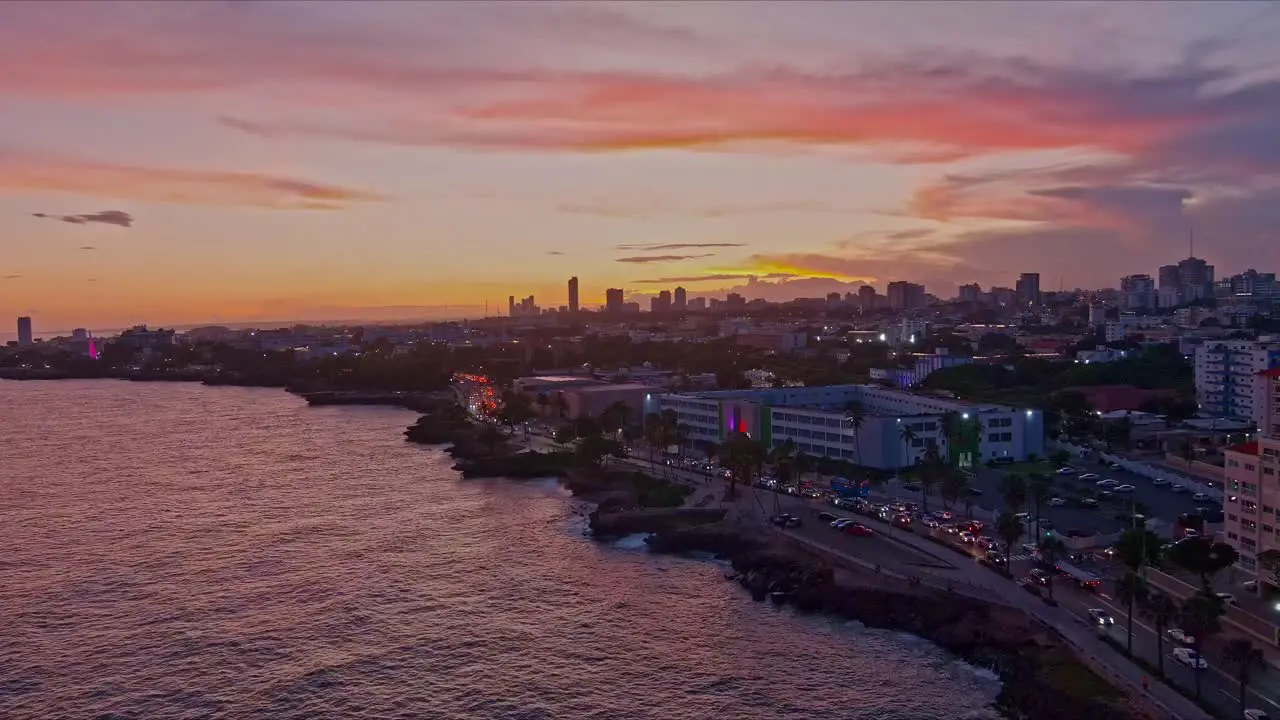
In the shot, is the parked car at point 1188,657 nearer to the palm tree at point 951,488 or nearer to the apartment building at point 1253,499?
the apartment building at point 1253,499

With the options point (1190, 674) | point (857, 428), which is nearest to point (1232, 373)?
point (857, 428)

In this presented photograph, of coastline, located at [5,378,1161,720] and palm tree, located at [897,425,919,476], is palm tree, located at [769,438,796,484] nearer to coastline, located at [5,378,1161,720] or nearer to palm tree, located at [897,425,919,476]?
coastline, located at [5,378,1161,720]

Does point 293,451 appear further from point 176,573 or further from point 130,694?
point 130,694

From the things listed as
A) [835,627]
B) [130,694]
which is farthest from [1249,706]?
[130,694]

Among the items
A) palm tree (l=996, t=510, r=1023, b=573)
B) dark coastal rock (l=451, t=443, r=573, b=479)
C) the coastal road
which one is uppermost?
palm tree (l=996, t=510, r=1023, b=573)

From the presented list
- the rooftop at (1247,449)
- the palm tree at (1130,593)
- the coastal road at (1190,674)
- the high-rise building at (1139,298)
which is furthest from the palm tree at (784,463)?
the high-rise building at (1139,298)

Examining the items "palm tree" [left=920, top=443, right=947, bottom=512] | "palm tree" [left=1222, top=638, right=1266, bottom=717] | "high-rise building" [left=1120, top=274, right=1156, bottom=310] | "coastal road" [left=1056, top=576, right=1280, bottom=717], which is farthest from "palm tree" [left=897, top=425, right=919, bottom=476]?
"high-rise building" [left=1120, top=274, right=1156, bottom=310]
